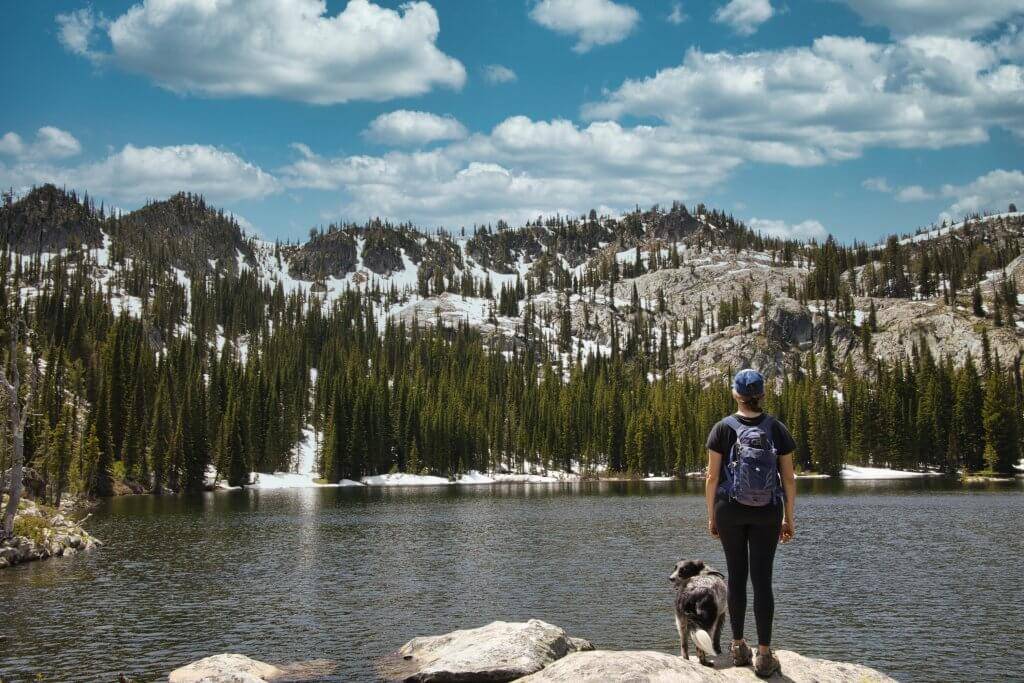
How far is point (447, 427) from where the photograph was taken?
139 meters

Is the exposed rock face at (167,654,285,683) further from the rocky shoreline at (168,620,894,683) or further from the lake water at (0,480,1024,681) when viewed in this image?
the lake water at (0,480,1024,681)

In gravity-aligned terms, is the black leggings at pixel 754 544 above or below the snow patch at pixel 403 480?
above

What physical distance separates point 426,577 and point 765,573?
1121 inches

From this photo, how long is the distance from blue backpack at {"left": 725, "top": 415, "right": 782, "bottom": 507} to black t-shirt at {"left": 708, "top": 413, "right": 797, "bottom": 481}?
0.22 ft

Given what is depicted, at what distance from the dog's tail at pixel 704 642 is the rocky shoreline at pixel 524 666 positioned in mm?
208

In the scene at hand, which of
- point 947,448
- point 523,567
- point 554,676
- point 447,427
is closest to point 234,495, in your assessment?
point 447,427

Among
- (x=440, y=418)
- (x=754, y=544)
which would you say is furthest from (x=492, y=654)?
(x=440, y=418)

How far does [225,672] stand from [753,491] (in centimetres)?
1321

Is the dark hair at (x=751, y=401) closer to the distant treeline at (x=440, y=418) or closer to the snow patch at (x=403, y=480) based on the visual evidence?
the distant treeline at (x=440, y=418)

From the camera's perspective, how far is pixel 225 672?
59.1ft

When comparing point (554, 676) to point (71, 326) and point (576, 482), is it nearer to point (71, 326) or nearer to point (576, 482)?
point (576, 482)

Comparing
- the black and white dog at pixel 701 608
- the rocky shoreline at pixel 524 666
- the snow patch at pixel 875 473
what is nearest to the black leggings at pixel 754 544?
the rocky shoreline at pixel 524 666

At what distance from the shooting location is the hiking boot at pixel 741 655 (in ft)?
38.5

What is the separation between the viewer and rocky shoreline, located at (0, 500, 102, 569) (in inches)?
1591
